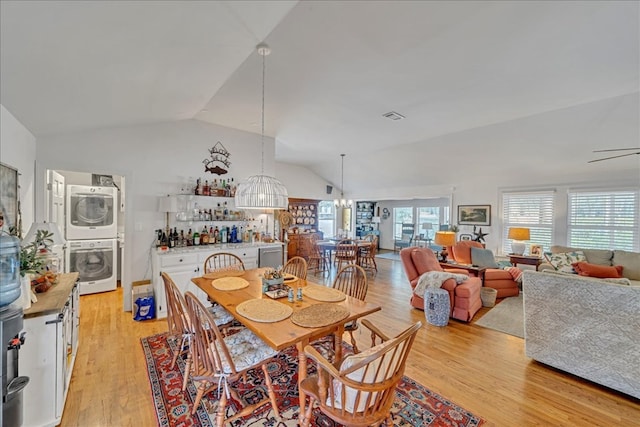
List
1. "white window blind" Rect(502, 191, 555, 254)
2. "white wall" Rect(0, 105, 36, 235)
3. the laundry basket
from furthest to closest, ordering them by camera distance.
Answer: "white window blind" Rect(502, 191, 555, 254) → the laundry basket → "white wall" Rect(0, 105, 36, 235)

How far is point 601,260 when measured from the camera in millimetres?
4656

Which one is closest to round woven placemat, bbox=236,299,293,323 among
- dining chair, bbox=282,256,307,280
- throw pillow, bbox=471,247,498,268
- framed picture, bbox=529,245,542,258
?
dining chair, bbox=282,256,307,280

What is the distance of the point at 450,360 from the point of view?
2.71m

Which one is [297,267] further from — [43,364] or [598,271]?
[598,271]

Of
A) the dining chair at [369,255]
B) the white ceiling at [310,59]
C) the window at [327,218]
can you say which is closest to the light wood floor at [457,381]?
the white ceiling at [310,59]

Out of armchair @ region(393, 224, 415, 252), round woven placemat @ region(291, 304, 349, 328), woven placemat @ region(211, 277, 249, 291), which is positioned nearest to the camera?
round woven placemat @ region(291, 304, 349, 328)

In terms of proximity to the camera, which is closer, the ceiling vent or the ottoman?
the ottoman

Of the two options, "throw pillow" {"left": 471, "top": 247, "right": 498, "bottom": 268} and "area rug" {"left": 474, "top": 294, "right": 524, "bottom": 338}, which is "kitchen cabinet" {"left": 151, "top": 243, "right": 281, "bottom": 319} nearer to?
"area rug" {"left": 474, "top": 294, "right": 524, "bottom": 338}

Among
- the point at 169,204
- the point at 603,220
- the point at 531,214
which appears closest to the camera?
the point at 169,204

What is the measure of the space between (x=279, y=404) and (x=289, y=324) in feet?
2.41

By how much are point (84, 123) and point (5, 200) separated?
141 centimetres

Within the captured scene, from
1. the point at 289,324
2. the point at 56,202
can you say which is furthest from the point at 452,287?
the point at 56,202

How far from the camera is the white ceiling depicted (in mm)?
1583

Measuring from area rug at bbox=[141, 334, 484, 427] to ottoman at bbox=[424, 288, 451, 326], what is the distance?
1.38 m
